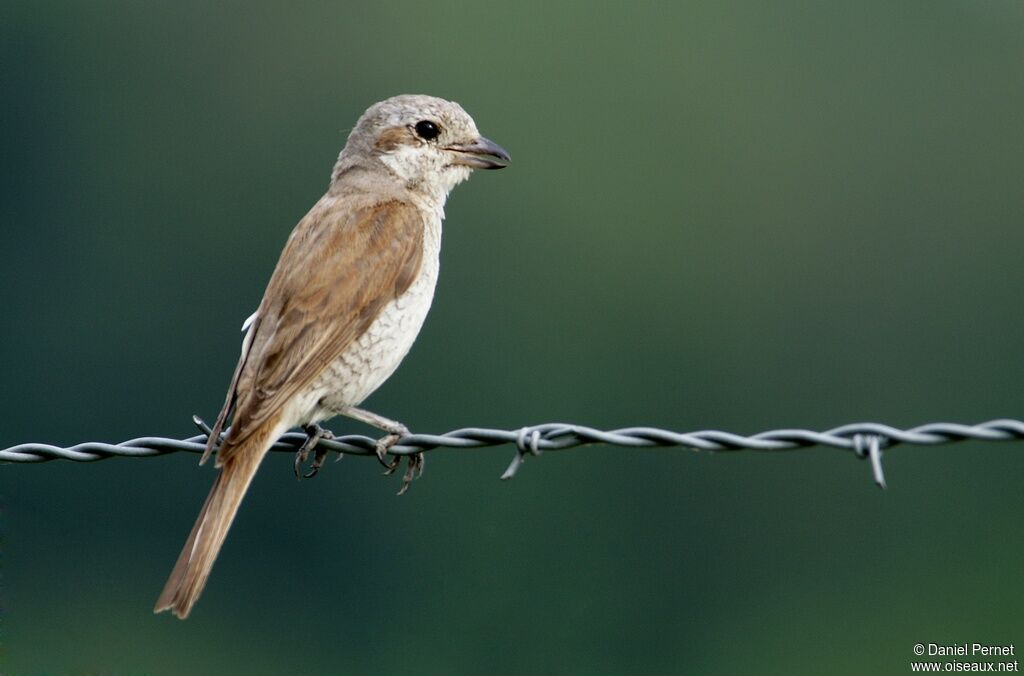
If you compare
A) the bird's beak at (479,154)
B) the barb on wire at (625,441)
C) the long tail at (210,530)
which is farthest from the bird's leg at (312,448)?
the bird's beak at (479,154)

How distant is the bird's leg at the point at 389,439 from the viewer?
6730 mm

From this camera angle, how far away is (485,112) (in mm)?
42000

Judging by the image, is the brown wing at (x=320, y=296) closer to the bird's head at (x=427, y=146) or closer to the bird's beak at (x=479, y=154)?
the bird's head at (x=427, y=146)

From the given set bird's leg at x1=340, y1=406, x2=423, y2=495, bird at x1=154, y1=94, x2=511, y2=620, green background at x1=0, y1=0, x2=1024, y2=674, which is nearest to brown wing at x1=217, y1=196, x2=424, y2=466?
bird at x1=154, y1=94, x2=511, y2=620

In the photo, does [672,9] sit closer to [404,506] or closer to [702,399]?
[702,399]

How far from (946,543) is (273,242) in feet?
49.5

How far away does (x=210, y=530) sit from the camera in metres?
6.52

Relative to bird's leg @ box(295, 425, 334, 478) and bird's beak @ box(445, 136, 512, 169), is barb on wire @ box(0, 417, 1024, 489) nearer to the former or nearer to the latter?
bird's leg @ box(295, 425, 334, 478)

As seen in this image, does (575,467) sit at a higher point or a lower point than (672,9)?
lower

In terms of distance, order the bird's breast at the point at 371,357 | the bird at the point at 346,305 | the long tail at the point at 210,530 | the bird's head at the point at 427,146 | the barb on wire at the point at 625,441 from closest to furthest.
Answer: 1. the barb on wire at the point at 625,441
2. the long tail at the point at 210,530
3. the bird at the point at 346,305
4. the bird's breast at the point at 371,357
5. the bird's head at the point at 427,146

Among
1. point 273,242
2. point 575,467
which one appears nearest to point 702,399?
point 575,467

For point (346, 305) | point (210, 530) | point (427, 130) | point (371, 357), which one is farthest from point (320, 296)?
point (427, 130)

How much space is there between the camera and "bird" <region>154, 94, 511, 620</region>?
6770 millimetres

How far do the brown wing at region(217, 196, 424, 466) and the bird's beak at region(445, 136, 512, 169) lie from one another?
1.85 feet
